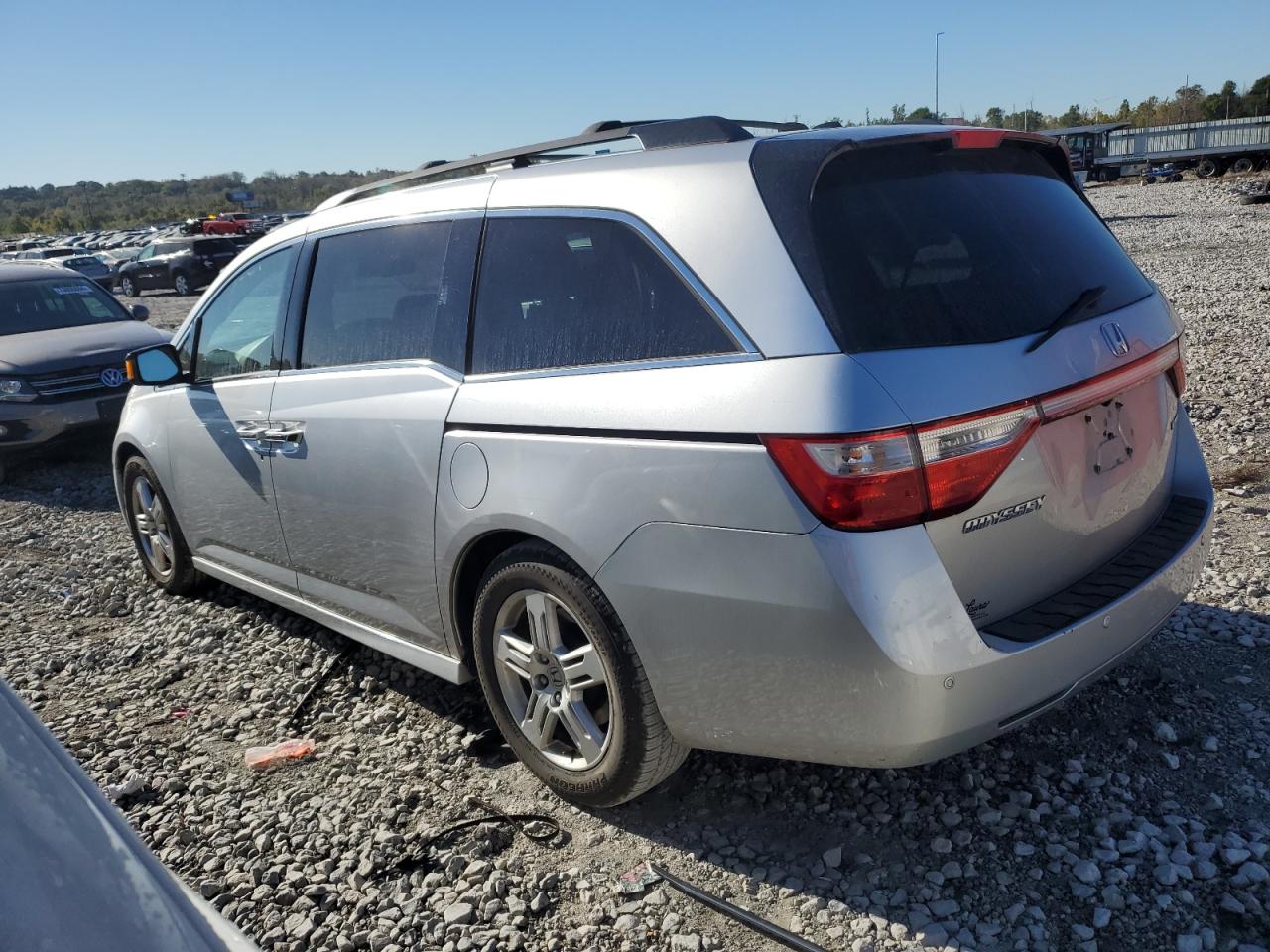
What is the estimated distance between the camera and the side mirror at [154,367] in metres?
4.54

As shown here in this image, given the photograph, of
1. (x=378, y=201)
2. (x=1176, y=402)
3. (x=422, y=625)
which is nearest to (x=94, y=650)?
(x=422, y=625)

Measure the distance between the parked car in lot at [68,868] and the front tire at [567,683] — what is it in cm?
154

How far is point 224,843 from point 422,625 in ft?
2.94

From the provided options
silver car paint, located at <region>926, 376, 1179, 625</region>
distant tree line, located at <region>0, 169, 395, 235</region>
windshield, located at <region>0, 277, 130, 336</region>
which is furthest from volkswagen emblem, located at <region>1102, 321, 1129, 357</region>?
distant tree line, located at <region>0, 169, 395, 235</region>

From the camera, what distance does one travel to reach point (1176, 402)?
3.15 metres

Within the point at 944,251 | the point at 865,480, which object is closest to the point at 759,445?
the point at 865,480

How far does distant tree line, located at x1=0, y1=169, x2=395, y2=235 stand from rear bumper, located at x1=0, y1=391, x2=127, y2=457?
330ft

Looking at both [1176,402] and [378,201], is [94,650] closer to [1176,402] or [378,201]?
[378,201]

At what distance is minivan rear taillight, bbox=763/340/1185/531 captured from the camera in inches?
88.7

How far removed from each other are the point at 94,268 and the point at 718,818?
34.0 m

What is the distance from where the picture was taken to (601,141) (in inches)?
123

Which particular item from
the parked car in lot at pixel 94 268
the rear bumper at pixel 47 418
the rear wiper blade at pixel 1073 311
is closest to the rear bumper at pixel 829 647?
the rear wiper blade at pixel 1073 311

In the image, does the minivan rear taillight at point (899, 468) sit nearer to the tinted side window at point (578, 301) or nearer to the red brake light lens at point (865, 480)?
the red brake light lens at point (865, 480)

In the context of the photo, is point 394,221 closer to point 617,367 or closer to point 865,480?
point 617,367
